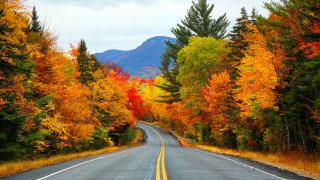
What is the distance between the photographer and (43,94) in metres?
33.1

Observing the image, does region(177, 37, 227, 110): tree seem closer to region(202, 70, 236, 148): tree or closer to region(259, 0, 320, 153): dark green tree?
region(202, 70, 236, 148): tree

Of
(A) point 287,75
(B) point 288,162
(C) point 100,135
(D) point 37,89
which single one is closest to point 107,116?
(C) point 100,135

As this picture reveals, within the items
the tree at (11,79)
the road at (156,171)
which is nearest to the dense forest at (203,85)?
the tree at (11,79)

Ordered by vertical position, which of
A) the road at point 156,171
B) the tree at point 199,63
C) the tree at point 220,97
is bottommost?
the road at point 156,171

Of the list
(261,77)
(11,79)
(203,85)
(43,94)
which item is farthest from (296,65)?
(203,85)

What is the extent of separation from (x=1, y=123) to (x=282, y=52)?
18889 millimetres

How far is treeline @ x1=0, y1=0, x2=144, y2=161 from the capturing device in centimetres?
2191

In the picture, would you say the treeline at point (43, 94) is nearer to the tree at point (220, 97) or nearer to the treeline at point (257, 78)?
the treeline at point (257, 78)

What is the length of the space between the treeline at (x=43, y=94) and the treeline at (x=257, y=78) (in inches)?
486

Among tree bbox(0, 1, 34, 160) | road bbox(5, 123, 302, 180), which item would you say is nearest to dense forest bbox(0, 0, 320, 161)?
tree bbox(0, 1, 34, 160)

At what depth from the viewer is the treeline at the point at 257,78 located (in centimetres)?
2425

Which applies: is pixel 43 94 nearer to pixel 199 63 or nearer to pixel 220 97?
pixel 220 97

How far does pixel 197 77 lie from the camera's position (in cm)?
5191

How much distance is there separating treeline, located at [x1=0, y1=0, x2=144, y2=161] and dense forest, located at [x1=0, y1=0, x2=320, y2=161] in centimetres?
8
